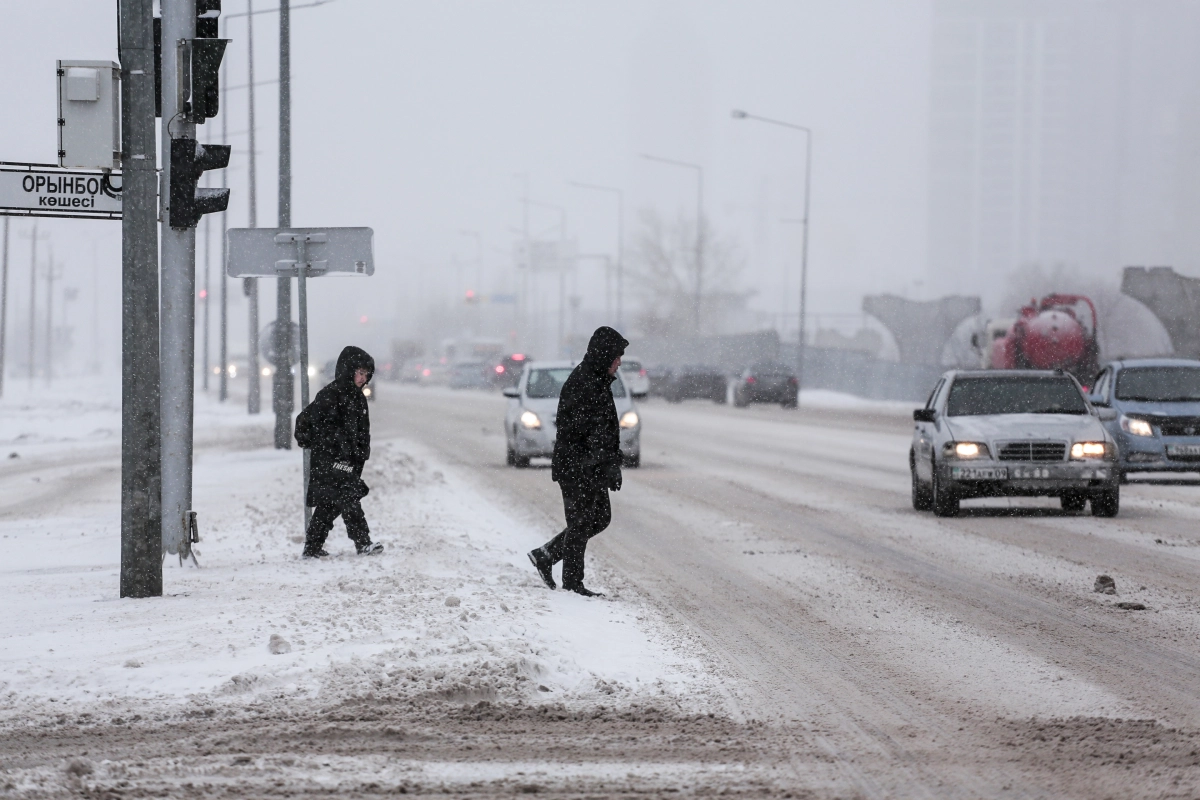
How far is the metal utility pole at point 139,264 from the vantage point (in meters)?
9.35

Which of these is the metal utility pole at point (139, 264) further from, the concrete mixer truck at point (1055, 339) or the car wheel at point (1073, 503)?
the concrete mixer truck at point (1055, 339)

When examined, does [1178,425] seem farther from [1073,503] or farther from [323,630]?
[323,630]

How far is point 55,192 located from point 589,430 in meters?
3.42

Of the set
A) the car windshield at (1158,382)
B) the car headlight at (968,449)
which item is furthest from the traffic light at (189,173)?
the car windshield at (1158,382)

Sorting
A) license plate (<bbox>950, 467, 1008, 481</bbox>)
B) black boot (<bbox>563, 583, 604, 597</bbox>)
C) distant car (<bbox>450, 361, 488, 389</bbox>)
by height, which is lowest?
distant car (<bbox>450, 361, 488, 389</bbox>)

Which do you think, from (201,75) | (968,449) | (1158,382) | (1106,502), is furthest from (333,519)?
(1158,382)

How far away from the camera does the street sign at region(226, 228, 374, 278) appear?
43.3 feet

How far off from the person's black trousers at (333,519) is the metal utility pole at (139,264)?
2.61 meters

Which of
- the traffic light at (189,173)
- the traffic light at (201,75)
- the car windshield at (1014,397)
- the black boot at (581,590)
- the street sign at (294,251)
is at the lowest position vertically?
the black boot at (581,590)

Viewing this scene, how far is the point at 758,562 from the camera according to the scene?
12.9 m

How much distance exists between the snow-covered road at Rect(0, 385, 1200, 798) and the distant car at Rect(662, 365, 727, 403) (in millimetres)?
46521

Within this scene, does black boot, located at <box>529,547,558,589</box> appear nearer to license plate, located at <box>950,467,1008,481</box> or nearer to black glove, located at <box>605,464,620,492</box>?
black glove, located at <box>605,464,620,492</box>

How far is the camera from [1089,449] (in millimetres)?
16391

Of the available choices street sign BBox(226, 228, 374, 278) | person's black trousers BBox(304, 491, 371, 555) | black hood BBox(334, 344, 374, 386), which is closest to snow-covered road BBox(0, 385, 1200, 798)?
person's black trousers BBox(304, 491, 371, 555)
